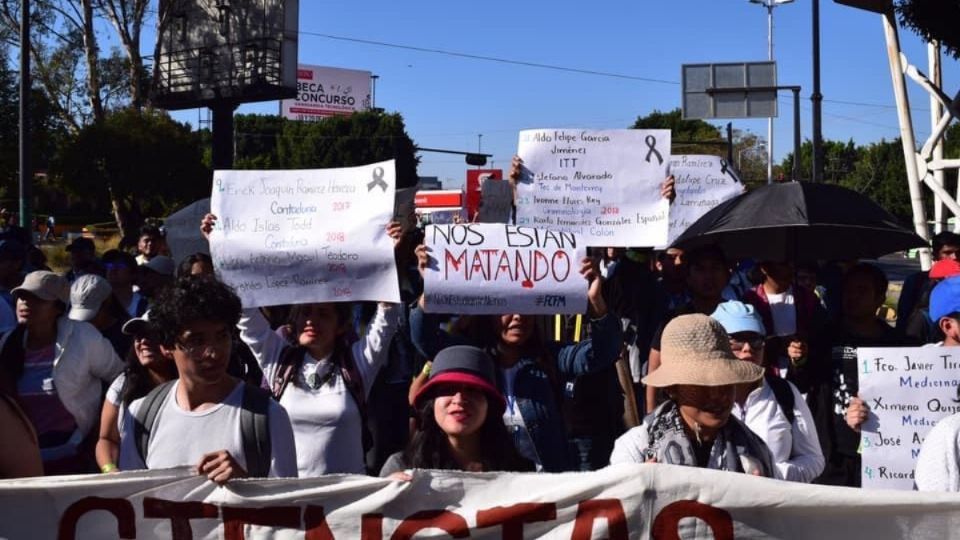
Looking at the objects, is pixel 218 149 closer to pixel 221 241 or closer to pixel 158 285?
pixel 158 285

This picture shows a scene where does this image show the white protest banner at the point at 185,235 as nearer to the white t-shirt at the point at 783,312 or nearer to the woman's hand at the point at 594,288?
the woman's hand at the point at 594,288

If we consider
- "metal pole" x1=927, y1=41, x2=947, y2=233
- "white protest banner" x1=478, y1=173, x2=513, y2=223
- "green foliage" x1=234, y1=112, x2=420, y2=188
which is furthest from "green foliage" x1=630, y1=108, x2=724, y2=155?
"white protest banner" x1=478, y1=173, x2=513, y2=223

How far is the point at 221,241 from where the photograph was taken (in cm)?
495

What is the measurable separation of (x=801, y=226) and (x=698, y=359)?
2679 millimetres

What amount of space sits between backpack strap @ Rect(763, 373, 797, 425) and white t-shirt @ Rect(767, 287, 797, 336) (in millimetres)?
1720

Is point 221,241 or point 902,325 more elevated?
point 221,241

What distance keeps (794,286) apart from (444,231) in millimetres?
2065

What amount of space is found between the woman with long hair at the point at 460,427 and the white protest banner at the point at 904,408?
1.41 meters

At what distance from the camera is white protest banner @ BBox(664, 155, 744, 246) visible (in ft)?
22.6

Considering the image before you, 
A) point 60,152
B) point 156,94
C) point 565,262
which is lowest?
point 565,262

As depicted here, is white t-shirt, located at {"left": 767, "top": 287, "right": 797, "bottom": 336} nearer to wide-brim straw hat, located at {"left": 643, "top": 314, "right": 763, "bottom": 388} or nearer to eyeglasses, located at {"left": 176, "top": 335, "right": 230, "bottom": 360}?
wide-brim straw hat, located at {"left": 643, "top": 314, "right": 763, "bottom": 388}

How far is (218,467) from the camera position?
327 centimetres

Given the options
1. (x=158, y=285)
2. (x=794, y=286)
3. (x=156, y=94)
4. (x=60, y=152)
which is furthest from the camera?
(x=156, y=94)

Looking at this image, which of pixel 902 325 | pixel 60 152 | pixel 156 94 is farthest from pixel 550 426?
pixel 156 94
